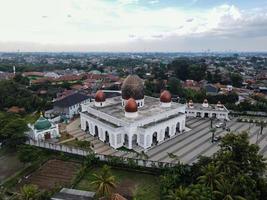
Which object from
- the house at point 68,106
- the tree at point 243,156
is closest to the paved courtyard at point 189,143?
the house at point 68,106

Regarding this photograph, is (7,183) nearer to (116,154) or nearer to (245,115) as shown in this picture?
(116,154)

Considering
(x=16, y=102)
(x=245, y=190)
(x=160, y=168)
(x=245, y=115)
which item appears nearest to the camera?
(x=245, y=190)

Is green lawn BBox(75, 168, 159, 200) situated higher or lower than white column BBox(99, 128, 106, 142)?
lower

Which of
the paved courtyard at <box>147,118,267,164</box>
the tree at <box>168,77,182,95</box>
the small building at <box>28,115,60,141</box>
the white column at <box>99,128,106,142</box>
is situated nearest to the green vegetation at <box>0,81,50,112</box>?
the small building at <box>28,115,60,141</box>

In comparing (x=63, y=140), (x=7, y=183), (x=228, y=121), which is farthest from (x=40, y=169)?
(x=228, y=121)

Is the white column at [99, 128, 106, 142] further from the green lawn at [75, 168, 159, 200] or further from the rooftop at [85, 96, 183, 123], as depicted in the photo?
the green lawn at [75, 168, 159, 200]
